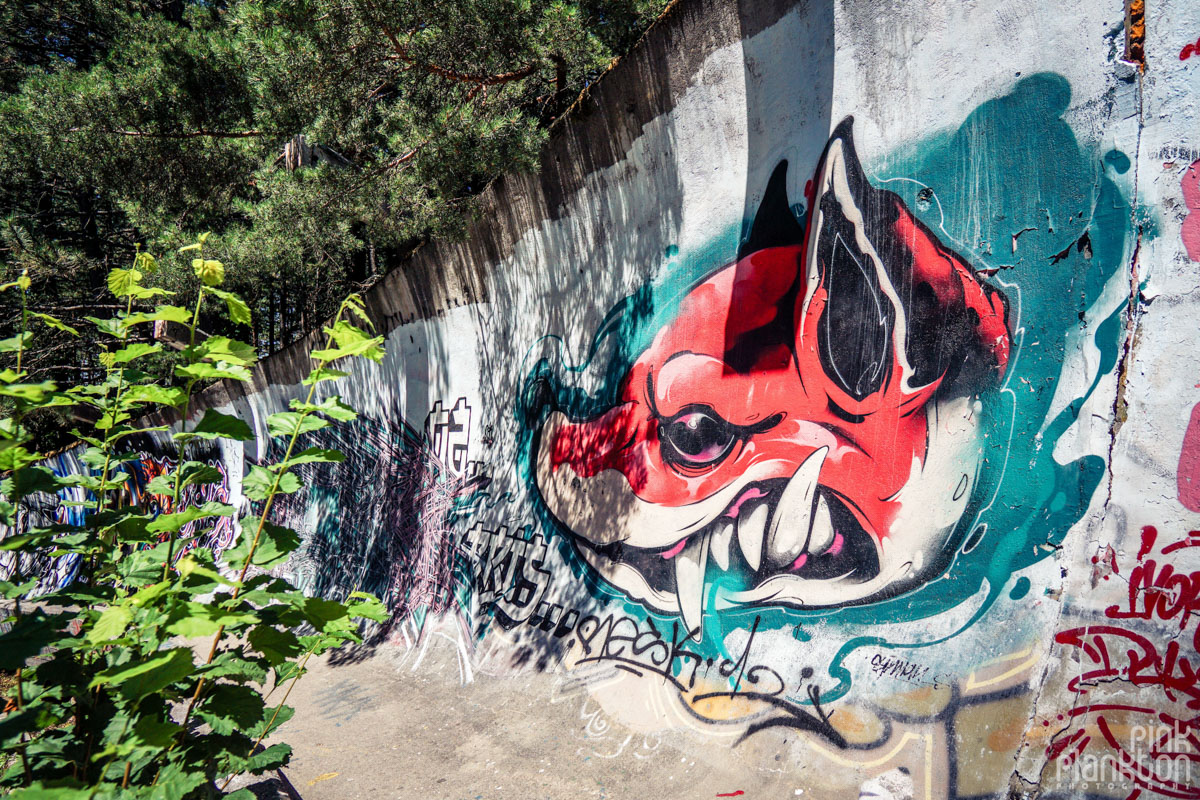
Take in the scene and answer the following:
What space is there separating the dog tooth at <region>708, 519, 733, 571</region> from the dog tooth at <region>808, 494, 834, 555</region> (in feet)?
1.68

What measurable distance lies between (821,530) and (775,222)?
5.87 ft

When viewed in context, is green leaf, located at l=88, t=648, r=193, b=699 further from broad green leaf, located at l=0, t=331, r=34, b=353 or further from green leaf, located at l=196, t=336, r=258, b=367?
broad green leaf, located at l=0, t=331, r=34, b=353

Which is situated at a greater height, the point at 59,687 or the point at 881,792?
the point at 59,687

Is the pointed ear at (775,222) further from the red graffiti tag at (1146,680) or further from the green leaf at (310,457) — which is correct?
the green leaf at (310,457)

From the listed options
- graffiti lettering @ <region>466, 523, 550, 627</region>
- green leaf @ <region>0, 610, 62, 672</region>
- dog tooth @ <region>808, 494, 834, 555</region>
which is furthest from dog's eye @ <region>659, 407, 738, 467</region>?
green leaf @ <region>0, 610, 62, 672</region>

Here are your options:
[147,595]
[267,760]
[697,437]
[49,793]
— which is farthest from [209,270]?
[697,437]

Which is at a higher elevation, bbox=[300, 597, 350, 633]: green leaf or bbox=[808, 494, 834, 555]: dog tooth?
bbox=[300, 597, 350, 633]: green leaf

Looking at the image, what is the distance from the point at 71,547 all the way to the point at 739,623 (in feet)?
9.71

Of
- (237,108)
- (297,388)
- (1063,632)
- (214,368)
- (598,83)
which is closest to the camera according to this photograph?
(214,368)

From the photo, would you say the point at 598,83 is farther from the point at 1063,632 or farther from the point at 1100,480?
the point at 1063,632

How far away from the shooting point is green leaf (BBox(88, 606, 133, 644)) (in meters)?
1.40

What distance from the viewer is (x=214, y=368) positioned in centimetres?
173

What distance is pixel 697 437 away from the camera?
4.20m

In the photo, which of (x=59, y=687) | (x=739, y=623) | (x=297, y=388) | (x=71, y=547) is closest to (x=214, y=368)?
(x=71, y=547)
